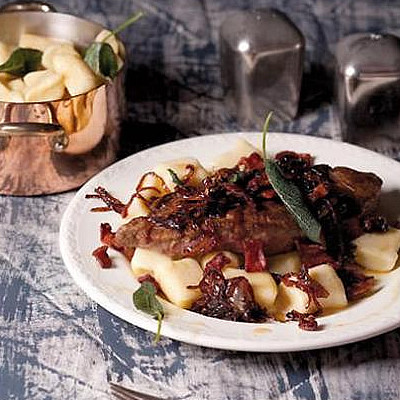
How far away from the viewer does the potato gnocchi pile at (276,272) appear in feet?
7.01

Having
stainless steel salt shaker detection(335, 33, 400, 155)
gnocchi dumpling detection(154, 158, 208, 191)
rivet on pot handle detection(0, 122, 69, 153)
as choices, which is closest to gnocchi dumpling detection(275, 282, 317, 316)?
gnocchi dumpling detection(154, 158, 208, 191)

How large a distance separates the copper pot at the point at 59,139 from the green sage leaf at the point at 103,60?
0.05 meters

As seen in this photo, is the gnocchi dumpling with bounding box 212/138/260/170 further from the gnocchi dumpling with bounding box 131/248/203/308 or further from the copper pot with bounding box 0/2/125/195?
the gnocchi dumpling with bounding box 131/248/203/308

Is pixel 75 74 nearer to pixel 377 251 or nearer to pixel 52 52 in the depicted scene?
pixel 52 52

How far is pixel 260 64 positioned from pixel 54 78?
62 cm

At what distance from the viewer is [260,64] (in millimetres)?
2994

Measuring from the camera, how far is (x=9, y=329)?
2254 mm

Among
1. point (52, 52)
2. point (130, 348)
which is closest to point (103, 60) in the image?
point (52, 52)

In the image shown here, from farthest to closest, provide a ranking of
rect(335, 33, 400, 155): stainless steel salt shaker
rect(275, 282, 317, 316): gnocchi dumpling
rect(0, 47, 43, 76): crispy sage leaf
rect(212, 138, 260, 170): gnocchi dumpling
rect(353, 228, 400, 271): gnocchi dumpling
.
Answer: rect(335, 33, 400, 155): stainless steel salt shaker < rect(0, 47, 43, 76): crispy sage leaf < rect(212, 138, 260, 170): gnocchi dumpling < rect(353, 228, 400, 271): gnocchi dumpling < rect(275, 282, 317, 316): gnocchi dumpling

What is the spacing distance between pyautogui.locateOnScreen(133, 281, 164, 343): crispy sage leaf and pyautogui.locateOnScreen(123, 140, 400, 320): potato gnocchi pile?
0.17ft

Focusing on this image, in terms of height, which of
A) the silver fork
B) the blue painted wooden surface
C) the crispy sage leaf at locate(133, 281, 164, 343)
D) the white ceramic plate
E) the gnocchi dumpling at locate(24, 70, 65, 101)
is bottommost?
the blue painted wooden surface

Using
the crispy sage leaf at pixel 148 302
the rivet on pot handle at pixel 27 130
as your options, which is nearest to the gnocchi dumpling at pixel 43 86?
the rivet on pot handle at pixel 27 130

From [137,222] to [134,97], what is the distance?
3.30 ft

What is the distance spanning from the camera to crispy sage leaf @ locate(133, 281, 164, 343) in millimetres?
2088
